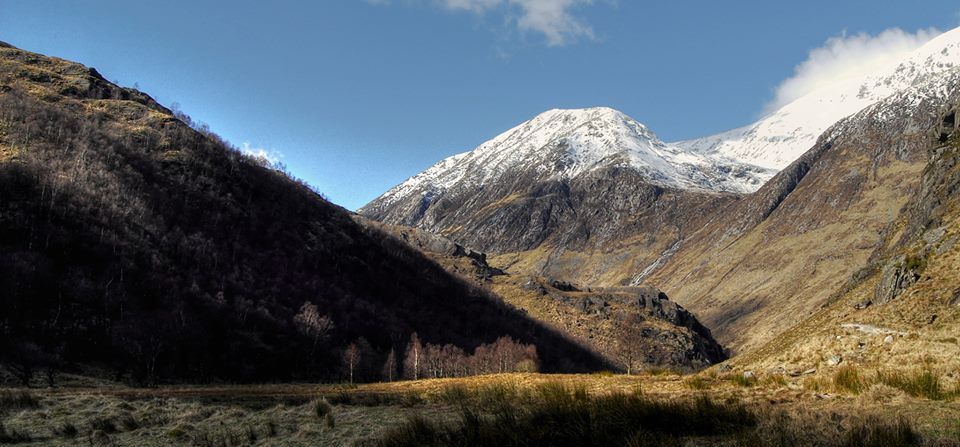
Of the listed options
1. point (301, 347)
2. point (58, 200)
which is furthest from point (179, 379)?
point (58, 200)

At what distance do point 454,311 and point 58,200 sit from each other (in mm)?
98726

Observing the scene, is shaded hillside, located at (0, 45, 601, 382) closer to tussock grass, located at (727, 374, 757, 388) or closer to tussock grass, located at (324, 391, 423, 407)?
tussock grass, located at (324, 391, 423, 407)

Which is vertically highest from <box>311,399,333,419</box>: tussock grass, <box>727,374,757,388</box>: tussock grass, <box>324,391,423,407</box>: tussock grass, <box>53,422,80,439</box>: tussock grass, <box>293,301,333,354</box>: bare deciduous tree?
<box>293,301,333,354</box>: bare deciduous tree

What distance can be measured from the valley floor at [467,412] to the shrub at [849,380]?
24 cm

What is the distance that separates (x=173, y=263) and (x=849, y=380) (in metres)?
112

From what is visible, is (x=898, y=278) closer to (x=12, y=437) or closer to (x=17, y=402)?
(x=12, y=437)

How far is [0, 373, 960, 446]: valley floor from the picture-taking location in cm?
935

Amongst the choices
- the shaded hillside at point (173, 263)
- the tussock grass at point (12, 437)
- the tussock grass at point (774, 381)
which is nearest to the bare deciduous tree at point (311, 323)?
the shaded hillside at point (173, 263)

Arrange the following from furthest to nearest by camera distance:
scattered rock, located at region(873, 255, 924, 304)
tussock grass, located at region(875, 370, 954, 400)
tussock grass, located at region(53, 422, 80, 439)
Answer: scattered rock, located at region(873, 255, 924, 304) → tussock grass, located at region(53, 422, 80, 439) → tussock grass, located at region(875, 370, 954, 400)

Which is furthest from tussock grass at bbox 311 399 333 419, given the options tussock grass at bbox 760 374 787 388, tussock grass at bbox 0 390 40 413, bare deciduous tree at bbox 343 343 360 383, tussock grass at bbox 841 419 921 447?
bare deciduous tree at bbox 343 343 360 383

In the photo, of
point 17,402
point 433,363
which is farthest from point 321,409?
point 433,363

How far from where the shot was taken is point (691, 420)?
10.6m

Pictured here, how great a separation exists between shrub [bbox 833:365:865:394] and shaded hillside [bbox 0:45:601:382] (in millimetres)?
60269

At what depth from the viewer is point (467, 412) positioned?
11688 mm
